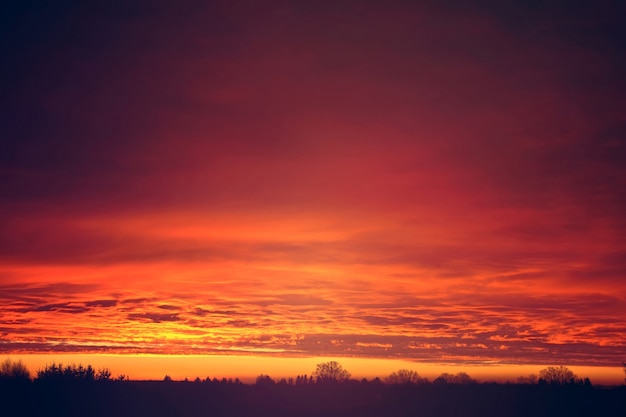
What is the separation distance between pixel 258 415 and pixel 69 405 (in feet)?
85.6

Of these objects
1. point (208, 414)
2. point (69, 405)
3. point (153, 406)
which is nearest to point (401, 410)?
point (208, 414)

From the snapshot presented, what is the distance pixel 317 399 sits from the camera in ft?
343

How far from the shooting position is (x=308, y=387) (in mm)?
107188

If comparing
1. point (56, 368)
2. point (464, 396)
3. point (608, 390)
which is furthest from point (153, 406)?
point (608, 390)

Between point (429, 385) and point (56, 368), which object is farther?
point (429, 385)

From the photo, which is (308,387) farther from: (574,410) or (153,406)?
(574,410)

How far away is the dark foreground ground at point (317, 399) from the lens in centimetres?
9738

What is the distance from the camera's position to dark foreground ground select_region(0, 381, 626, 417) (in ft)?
319

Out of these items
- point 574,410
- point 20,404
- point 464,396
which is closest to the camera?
point 20,404

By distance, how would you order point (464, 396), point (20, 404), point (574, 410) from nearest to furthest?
point (20, 404) < point (574, 410) < point (464, 396)

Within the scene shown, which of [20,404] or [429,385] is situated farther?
[429,385]

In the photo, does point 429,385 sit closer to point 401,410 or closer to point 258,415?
point 401,410

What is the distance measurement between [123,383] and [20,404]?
14808mm

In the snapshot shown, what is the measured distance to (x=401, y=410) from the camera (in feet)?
340
